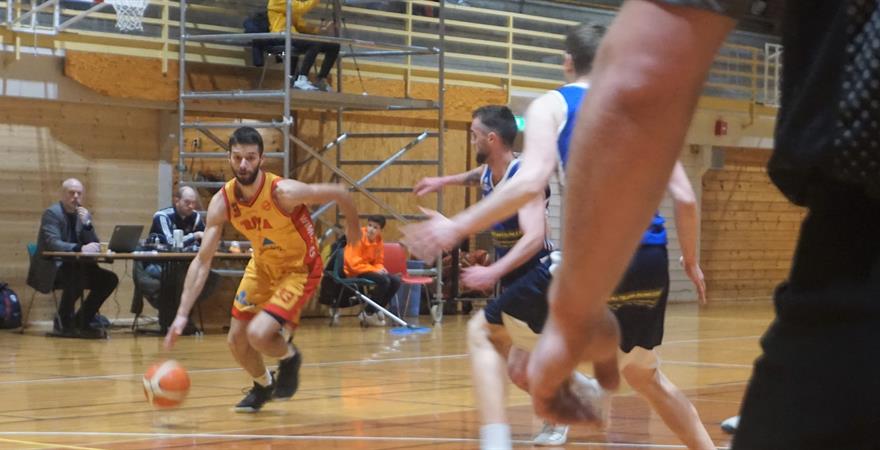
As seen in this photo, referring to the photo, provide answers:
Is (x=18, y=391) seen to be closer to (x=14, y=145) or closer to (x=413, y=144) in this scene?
(x=14, y=145)

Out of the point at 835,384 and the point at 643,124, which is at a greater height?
the point at 643,124

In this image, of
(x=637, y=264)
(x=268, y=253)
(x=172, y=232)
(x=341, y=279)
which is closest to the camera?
(x=637, y=264)

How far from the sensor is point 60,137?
15617 millimetres

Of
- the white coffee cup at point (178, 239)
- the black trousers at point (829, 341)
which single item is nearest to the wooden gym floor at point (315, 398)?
the white coffee cup at point (178, 239)

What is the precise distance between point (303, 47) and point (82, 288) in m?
3.95

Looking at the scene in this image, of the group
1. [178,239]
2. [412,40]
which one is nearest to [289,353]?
[178,239]

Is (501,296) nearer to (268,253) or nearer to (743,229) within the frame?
(268,253)

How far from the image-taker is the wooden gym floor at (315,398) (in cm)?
709

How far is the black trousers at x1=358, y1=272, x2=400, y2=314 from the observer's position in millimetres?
15734

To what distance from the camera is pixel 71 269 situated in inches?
554

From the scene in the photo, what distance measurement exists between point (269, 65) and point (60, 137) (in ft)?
8.81

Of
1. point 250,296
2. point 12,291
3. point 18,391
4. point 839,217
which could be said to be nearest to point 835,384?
point 839,217

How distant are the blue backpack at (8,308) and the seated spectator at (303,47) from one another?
3966mm

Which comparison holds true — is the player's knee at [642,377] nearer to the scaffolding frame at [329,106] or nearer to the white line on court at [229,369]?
the white line on court at [229,369]
